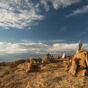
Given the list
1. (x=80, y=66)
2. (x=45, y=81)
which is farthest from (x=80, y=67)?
(x=45, y=81)

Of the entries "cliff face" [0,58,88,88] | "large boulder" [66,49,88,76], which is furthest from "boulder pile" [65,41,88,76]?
"cliff face" [0,58,88,88]

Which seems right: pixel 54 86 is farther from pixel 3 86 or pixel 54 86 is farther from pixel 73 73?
pixel 3 86

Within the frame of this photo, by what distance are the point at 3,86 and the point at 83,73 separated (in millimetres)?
10834

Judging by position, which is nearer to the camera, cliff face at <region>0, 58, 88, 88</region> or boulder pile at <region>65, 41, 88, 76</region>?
cliff face at <region>0, 58, 88, 88</region>

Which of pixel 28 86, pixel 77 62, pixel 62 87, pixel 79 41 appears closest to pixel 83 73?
pixel 77 62

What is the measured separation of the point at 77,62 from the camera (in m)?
13.9

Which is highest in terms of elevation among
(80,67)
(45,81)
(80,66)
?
(80,66)

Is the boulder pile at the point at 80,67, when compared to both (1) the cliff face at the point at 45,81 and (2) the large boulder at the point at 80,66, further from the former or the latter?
(1) the cliff face at the point at 45,81

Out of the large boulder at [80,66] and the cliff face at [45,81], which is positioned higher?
the large boulder at [80,66]

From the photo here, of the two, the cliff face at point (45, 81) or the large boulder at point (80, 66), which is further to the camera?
the large boulder at point (80, 66)

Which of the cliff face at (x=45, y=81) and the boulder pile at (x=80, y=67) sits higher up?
the boulder pile at (x=80, y=67)

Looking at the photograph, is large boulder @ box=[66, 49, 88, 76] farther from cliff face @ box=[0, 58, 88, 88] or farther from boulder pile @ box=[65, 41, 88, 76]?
cliff face @ box=[0, 58, 88, 88]

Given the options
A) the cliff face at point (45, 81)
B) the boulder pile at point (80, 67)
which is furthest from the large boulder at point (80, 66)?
the cliff face at point (45, 81)

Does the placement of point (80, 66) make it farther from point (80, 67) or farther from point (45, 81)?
point (45, 81)
